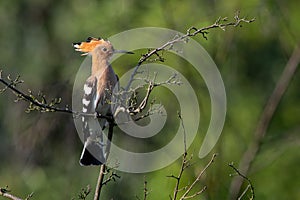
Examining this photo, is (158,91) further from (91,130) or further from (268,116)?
(91,130)

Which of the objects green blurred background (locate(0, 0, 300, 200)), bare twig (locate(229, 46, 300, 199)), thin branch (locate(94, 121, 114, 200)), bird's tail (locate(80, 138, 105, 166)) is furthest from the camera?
green blurred background (locate(0, 0, 300, 200))

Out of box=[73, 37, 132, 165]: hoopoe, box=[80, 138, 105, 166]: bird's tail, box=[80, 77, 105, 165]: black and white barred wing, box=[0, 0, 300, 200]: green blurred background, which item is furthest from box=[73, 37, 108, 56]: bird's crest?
box=[0, 0, 300, 200]: green blurred background

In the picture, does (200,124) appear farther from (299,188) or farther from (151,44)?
(299,188)

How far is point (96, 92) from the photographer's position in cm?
424

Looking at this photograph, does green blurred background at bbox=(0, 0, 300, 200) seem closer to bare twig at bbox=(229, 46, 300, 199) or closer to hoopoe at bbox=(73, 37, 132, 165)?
bare twig at bbox=(229, 46, 300, 199)

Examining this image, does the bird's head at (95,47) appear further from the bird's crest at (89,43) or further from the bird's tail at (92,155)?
the bird's tail at (92,155)

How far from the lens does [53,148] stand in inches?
297

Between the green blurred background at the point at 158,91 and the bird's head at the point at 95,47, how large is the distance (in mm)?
854

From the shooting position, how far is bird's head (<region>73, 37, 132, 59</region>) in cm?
385

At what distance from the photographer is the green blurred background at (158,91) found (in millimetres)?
5500

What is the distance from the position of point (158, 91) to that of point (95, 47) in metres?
3.47

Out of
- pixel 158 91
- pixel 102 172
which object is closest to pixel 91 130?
pixel 102 172

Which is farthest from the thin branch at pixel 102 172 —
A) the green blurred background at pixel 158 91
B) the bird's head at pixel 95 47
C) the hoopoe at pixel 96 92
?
the green blurred background at pixel 158 91

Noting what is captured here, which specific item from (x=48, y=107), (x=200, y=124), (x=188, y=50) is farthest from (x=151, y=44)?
(x=48, y=107)
